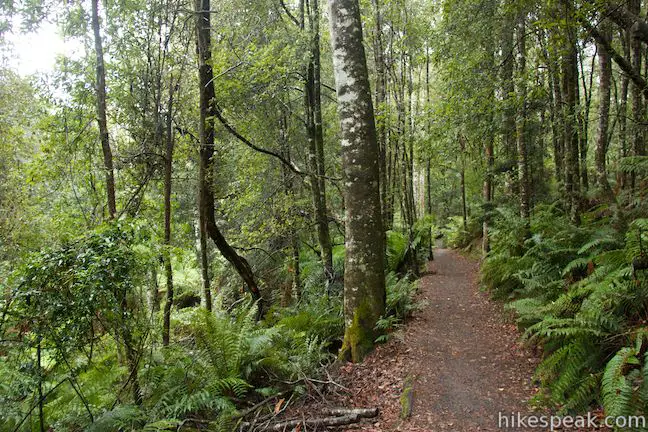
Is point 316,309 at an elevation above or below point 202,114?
below

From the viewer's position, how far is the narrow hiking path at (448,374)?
13.0ft

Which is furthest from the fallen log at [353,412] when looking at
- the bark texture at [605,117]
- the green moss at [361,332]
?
the bark texture at [605,117]

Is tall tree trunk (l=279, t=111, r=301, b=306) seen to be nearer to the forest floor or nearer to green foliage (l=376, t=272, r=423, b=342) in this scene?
green foliage (l=376, t=272, r=423, b=342)

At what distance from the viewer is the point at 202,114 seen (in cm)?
640

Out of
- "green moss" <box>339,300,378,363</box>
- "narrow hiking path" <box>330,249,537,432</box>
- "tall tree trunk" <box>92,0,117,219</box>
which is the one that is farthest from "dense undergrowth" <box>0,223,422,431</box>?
"tall tree trunk" <box>92,0,117,219</box>

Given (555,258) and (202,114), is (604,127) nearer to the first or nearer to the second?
(555,258)

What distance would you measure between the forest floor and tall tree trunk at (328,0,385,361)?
24.0 inches

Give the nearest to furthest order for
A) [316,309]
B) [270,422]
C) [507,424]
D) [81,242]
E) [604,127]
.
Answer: [507,424]
[81,242]
[270,422]
[604,127]
[316,309]

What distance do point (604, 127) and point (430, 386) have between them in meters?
6.16

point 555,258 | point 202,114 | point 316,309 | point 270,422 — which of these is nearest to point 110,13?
point 202,114

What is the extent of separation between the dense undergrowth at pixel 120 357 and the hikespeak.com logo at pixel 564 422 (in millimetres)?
2149

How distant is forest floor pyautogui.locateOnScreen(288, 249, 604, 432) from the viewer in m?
3.96

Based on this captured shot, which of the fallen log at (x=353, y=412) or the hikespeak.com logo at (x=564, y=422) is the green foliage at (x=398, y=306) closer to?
the fallen log at (x=353, y=412)

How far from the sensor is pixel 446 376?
4754 millimetres
